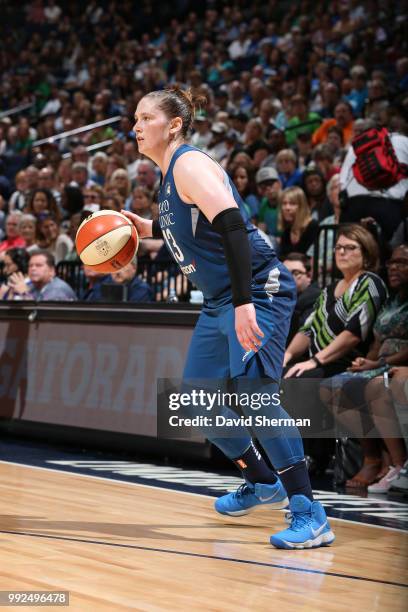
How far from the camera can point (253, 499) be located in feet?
17.1

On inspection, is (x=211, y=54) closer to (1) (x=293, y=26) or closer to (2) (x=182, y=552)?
(1) (x=293, y=26)

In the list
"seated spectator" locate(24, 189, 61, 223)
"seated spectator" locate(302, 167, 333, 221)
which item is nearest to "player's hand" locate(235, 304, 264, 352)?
"seated spectator" locate(302, 167, 333, 221)

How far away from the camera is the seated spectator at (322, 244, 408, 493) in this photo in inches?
265

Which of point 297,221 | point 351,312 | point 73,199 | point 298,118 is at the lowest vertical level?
point 351,312

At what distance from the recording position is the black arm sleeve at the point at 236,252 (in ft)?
14.4

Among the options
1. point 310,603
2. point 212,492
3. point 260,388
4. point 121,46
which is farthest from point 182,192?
point 121,46

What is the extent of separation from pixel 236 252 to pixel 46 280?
526 cm

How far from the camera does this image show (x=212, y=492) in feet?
21.0

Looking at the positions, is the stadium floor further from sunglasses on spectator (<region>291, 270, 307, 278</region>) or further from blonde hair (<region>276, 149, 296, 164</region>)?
blonde hair (<region>276, 149, 296, 164</region>)

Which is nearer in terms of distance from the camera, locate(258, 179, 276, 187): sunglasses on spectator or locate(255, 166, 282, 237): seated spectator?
locate(255, 166, 282, 237): seated spectator

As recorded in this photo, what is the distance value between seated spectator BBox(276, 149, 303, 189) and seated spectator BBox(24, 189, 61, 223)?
8.10 feet

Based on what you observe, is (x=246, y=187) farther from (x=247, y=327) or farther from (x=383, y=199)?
(x=247, y=327)

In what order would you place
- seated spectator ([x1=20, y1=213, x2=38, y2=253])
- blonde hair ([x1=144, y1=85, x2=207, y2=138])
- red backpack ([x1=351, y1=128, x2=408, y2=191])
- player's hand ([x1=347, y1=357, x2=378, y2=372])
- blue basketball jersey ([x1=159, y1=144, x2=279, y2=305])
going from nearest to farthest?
blue basketball jersey ([x1=159, y1=144, x2=279, y2=305]), blonde hair ([x1=144, y1=85, x2=207, y2=138]), player's hand ([x1=347, y1=357, x2=378, y2=372]), red backpack ([x1=351, y1=128, x2=408, y2=191]), seated spectator ([x1=20, y1=213, x2=38, y2=253])

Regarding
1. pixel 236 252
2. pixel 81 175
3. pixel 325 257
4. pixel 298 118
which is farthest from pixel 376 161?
pixel 81 175
